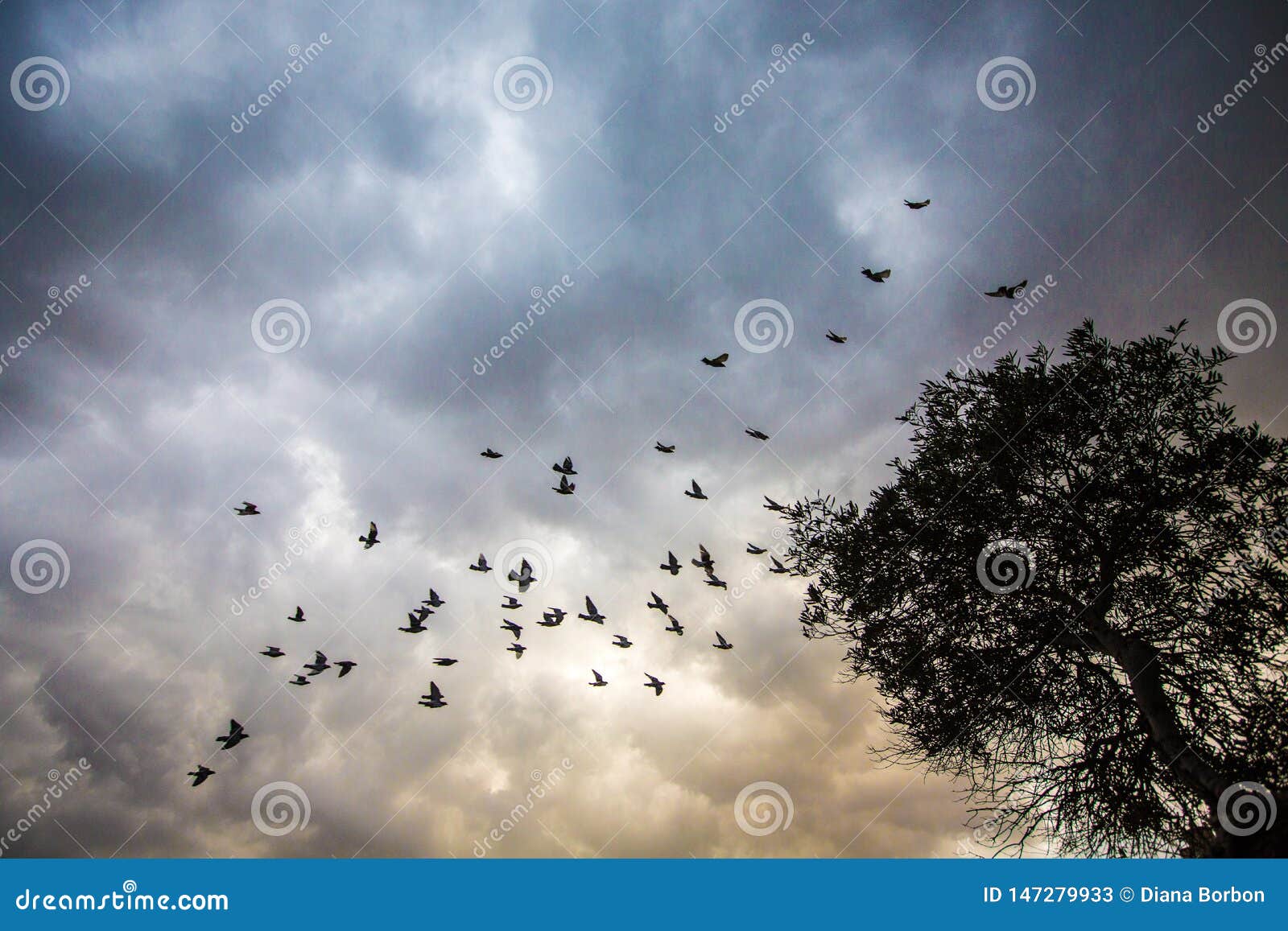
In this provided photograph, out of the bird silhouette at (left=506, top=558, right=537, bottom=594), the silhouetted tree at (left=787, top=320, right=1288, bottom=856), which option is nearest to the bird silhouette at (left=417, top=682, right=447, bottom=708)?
the bird silhouette at (left=506, top=558, right=537, bottom=594)

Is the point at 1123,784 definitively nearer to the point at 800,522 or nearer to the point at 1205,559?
the point at 1205,559

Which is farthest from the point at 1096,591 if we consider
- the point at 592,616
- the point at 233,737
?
the point at 233,737

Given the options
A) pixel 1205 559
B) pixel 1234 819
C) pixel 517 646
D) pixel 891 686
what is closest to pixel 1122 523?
pixel 1205 559

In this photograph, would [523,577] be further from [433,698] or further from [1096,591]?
[1096,591]

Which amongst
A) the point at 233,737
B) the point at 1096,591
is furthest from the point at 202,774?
the point at 1096,591

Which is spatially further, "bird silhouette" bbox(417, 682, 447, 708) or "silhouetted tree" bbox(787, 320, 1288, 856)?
"bird silhouette" bbox(417, 682, 447, 708)

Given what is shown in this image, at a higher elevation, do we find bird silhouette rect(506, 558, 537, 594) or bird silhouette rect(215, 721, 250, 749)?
bird silhouette rect(506, 558, 537, 594)

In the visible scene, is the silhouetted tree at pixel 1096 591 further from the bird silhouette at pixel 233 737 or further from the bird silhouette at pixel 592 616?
the bird silhouette at pixel 233 737

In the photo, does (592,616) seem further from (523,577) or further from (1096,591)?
(1096,591)

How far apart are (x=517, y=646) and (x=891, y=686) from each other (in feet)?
39.5

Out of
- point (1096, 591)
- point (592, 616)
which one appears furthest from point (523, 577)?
point (1096, 591)

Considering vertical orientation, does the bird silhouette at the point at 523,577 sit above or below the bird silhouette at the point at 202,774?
above

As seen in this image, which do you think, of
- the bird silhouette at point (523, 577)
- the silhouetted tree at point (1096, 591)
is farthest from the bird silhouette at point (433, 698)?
the silhouetted tree at point (1096, 591)

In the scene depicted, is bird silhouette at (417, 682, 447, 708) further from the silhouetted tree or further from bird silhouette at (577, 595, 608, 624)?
the silhouetted tree
